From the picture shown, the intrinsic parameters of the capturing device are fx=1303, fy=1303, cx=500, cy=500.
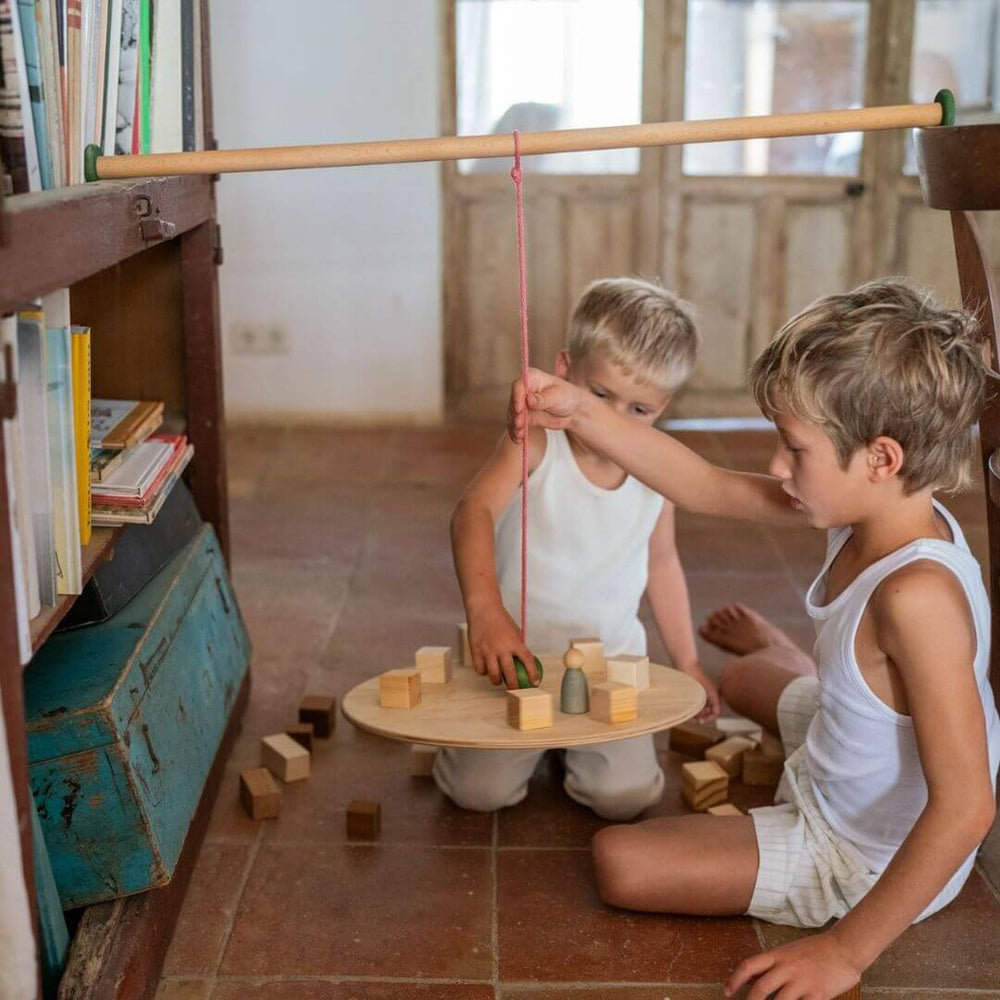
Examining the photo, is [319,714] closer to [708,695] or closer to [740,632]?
[708,695]

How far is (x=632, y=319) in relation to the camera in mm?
1937

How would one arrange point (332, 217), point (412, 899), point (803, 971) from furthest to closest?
point (332, 217), point (412, 899), point (803, 971)

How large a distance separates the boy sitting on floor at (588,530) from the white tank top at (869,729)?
39cm

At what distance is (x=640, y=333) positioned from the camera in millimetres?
1926

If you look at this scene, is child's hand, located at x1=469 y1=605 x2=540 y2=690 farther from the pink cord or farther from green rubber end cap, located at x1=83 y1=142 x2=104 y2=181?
green rubber end cap, located at x1=83 y1=142 x2=104 y2=181

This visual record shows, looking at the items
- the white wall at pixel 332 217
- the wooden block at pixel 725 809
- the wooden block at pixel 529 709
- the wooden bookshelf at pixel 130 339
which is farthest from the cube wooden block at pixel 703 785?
the white wall at pixel 332 217

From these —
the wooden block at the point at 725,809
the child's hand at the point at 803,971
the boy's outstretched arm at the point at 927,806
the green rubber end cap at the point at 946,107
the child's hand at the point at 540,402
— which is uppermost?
the green rubber end cap at the point at 946,107

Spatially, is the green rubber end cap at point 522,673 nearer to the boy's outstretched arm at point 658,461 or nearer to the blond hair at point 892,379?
the boy's outstretched arm at point 658,461

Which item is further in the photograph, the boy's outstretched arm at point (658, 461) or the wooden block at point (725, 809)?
the wooden block at point (725, 809)

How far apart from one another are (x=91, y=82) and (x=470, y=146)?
47 centimetres

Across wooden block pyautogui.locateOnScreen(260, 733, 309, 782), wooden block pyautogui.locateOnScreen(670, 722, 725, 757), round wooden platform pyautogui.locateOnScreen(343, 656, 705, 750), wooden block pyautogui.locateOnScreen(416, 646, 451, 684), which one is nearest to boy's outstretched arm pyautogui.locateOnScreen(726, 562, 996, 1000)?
round wooden platform pyautogui.locateOnScreen(343, 656, 705, 750)

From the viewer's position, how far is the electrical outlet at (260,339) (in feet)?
15.9

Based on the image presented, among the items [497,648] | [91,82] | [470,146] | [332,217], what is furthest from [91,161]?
[332,217]

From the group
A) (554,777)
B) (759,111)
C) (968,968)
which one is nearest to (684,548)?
(554,777)
